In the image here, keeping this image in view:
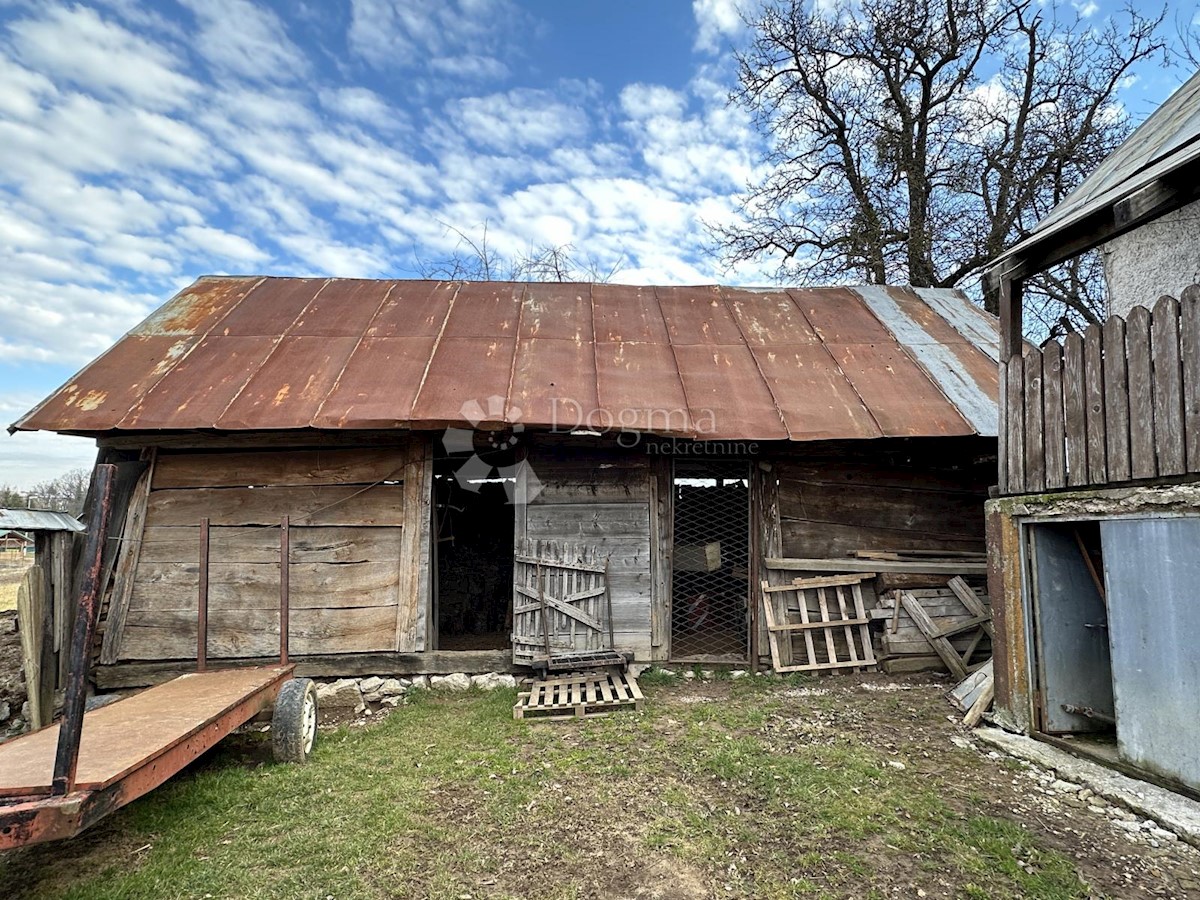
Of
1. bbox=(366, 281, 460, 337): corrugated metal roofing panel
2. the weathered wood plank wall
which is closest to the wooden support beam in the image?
the weathered wood plank wall

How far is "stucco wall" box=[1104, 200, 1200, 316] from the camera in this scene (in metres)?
5.64

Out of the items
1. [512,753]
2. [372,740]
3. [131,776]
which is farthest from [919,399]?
[131,776]

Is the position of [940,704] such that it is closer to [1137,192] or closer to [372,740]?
[1137,192]

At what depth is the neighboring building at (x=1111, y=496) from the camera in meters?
3.88

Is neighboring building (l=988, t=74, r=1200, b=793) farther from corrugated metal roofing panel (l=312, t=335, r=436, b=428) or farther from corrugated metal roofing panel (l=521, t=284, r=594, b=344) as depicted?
corrugated metal roofing panel (l=312, t=335, r=436, b=428)

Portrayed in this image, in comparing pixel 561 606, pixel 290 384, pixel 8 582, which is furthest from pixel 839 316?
pixel 8 582

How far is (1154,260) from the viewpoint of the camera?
5.98 meters

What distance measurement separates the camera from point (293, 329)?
814cm

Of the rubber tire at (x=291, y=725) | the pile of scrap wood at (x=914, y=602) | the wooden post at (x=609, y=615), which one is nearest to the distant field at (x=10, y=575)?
the rubber tire at (x=291, y=725)

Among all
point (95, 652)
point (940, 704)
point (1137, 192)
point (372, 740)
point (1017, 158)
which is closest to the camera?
point (1137, 192)

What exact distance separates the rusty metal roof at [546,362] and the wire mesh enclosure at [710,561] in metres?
1.77

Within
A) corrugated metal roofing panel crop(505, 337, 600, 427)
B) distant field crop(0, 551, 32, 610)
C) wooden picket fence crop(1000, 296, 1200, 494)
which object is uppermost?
corrugated metal roofing panel crop(505, 337, 600, 427)

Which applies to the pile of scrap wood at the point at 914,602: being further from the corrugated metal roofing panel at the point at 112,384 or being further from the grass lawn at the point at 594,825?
the corrugated metal roofing panel at the point at 112,384

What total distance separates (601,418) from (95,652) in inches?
220
